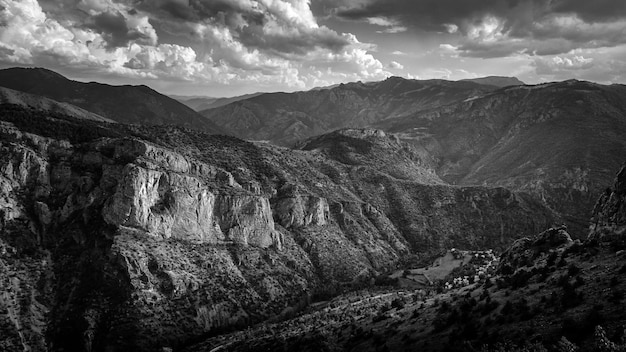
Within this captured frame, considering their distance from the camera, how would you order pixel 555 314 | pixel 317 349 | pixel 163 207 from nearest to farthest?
pixel 555 314
pixel 317 349
pixel 163 207

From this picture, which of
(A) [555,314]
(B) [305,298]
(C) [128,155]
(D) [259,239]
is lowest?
(B) [305,298]

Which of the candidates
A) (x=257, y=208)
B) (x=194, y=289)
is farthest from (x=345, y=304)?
(x=257, y=208)

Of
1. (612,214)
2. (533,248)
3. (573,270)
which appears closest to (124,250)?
(533,248)

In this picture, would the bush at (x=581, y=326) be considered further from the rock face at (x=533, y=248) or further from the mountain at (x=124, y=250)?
the mountain at (x=124, y=250)

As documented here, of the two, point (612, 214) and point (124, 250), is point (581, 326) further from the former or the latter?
point (124, 250)

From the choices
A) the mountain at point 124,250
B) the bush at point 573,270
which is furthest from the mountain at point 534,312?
the mountain at point 124,250

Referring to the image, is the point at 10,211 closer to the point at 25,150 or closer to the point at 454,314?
the point at 25,150

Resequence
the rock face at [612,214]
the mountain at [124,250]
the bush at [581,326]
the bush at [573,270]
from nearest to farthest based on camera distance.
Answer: the bush at [581,326], the bush at [573,270], the rock face at [612,214], the mountain at [124,250]

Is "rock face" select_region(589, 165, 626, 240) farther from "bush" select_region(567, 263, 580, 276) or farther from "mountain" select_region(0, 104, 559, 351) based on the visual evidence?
"mountain" select_region(0, 104, 559, 351)
